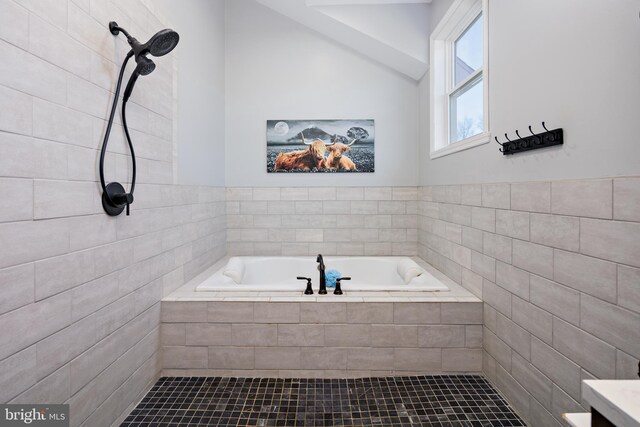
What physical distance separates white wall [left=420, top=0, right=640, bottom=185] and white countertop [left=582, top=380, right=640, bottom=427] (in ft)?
2.65

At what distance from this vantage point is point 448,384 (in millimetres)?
2014

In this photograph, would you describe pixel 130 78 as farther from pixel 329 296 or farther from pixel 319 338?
pixel 319 338

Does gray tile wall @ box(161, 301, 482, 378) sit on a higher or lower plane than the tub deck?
lower

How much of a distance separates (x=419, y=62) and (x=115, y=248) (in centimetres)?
300

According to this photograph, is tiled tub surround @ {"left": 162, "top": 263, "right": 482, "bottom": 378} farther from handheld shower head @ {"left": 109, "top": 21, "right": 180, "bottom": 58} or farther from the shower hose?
handheld shower head @ {"left": 109, "top": 21, "right": 180, "bottom": 58}

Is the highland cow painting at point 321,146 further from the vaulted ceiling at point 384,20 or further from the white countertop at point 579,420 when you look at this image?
the white countertop at point 579,420

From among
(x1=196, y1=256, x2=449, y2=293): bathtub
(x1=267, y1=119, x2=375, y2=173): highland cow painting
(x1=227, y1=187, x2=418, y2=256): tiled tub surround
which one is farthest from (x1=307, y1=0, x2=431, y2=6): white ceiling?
(x1=196, y1=256, x2=449, y2=293): bathtub

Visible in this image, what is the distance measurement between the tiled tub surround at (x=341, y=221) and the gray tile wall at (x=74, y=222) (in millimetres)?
1567

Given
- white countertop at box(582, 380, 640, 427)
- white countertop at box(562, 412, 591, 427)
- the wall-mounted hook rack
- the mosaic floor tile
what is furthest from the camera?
the mosaic floor tile

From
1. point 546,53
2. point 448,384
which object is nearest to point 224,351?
point 448,384

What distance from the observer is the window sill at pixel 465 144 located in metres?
2.09

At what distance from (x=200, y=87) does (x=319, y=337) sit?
225 cm

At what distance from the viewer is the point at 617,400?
604 millimetres

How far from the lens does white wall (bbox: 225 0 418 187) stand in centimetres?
351
